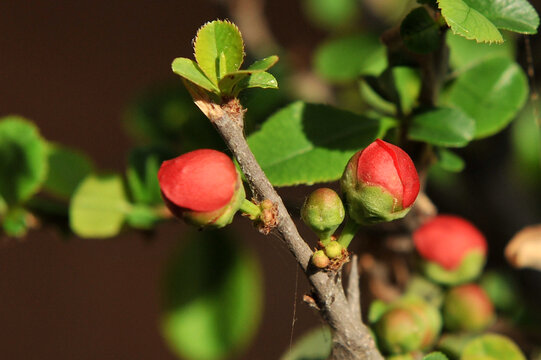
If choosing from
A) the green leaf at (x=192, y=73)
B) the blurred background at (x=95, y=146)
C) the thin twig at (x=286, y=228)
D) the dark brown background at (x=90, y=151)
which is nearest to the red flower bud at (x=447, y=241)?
the thin twig at (x=286, y=228)

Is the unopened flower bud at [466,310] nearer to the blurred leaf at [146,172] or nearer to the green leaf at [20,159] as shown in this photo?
the blurred leaf at [146,172]

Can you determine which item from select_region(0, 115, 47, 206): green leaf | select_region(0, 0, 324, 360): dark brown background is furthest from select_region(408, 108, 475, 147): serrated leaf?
select_region(0, 0, 324, 360): dark brown background

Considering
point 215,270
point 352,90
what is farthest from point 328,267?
point 352,90

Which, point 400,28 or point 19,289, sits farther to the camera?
point 19,289

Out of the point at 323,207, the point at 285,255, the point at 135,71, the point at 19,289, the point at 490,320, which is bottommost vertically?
the point at 19,289

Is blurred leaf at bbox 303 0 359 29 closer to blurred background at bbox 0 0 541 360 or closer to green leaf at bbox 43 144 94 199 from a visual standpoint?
green leaf at bbox 43 144 94 199

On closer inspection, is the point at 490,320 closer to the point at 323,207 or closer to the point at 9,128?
the point at 323,207
